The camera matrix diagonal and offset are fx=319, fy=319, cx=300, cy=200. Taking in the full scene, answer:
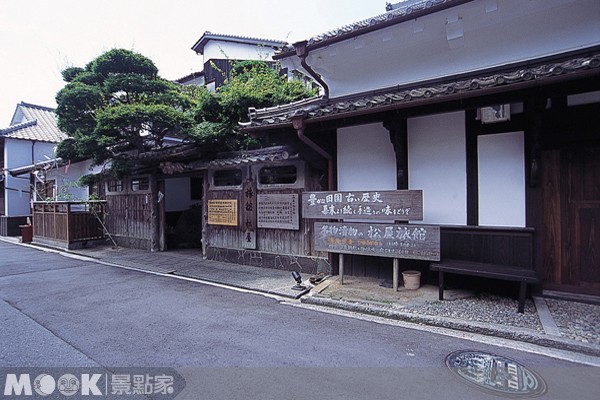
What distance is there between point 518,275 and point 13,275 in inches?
484

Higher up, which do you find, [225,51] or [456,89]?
[225,51]

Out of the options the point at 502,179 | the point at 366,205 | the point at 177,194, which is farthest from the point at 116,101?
the point at 502,179

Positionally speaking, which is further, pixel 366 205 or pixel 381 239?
pixel 366 205

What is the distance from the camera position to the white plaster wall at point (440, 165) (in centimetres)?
643

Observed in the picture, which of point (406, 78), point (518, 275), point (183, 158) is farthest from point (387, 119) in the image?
point (183, 158)

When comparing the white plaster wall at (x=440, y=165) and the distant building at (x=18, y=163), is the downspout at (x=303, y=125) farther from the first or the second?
the distant building at (x=18, y=163)

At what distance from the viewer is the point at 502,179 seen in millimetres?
6062

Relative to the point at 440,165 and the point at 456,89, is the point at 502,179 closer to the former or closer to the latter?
the point at 440,165

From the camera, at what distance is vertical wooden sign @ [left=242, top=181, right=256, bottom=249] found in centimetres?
945

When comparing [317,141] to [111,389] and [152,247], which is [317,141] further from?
[152,247]

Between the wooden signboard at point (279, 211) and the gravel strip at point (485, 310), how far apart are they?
12.5 ft

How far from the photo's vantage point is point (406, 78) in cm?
755

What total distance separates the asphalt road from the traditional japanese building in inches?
102

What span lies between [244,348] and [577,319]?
5026mm
